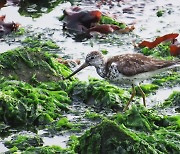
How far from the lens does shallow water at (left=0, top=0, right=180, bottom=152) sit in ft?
34.0

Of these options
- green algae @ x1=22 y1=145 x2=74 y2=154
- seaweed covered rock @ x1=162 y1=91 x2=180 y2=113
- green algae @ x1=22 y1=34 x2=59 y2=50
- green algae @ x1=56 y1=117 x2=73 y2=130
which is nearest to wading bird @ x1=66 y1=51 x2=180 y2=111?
seaweed covered rock @ x1=162 y1=91 x2=180 y2=113

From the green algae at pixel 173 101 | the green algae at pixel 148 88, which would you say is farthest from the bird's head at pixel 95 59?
the green algae at pixel 173 101

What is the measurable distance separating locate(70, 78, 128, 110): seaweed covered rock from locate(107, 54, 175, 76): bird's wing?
393mm

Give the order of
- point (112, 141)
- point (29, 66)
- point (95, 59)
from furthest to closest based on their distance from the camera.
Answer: point (29, 66) → point (95, 59) → point (112, 141)

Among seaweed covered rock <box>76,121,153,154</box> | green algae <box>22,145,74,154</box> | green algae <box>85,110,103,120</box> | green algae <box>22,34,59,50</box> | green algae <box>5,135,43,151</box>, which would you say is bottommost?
green algae <box>22,34,59,50</box>

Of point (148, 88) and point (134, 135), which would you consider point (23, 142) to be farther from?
point (148, 88)

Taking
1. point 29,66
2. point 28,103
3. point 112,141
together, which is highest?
point 112,141

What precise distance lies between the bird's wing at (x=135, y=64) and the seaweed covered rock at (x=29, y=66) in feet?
3.23

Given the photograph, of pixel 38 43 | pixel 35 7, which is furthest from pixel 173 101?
pixel 35 7

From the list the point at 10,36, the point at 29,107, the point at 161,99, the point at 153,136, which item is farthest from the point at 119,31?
A: the point at 153,136

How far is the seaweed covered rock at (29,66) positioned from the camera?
877 cm

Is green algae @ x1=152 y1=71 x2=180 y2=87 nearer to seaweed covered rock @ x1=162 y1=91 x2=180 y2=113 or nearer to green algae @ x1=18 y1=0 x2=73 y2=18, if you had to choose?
seaweed covered rock @ x1=162 y1=91 x2=180 y2=113

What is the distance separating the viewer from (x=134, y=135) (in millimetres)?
6738

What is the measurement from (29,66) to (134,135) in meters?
2.54
